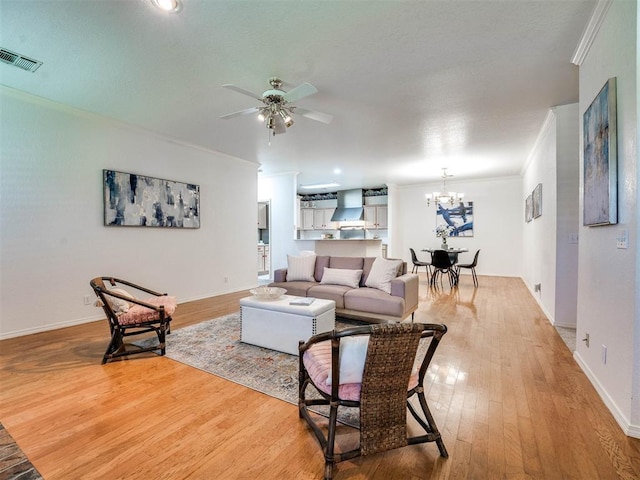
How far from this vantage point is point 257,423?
185 cm

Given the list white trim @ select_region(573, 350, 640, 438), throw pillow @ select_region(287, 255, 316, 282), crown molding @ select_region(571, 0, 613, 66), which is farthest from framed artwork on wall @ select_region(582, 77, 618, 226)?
throw pillow @ select_region(287, 255, 316, 282)

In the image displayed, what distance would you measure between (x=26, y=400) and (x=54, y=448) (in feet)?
2.52

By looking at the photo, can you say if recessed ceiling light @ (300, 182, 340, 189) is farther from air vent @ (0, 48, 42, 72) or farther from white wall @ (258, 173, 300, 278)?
air vent @ (0, 48, 42, 72)

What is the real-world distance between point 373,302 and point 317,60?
2592 millimetres

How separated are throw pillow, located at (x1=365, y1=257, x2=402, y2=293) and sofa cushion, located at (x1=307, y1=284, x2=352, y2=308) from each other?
1.08 ft

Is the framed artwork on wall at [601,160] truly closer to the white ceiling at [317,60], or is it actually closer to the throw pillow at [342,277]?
the white ceiling at [317,60]

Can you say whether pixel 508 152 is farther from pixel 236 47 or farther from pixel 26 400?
pixel 26 400

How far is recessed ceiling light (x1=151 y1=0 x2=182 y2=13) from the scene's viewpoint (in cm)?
198

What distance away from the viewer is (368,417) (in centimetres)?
148

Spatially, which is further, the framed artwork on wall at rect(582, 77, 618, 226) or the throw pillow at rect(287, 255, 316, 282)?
the throw pillow at rect(287, 255, 316, 282)

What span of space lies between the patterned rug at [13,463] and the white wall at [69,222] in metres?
2.35

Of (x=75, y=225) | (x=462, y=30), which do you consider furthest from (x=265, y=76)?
(x=75, y=225)

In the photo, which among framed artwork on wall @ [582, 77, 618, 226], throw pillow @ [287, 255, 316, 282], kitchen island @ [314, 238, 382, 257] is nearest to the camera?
framed artwork on wall @ [582, 77, 618, 226]

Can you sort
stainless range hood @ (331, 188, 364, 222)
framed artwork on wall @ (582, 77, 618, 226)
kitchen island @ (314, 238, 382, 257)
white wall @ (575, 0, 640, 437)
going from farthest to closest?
stainless range hood @ (331, 188, 364, 222) → kitchen island @ (314, 238, 382, 257) → framed artwork on wall @ (582, 77, 618, 226) → white wall @ (575, 0, 640, 437)
